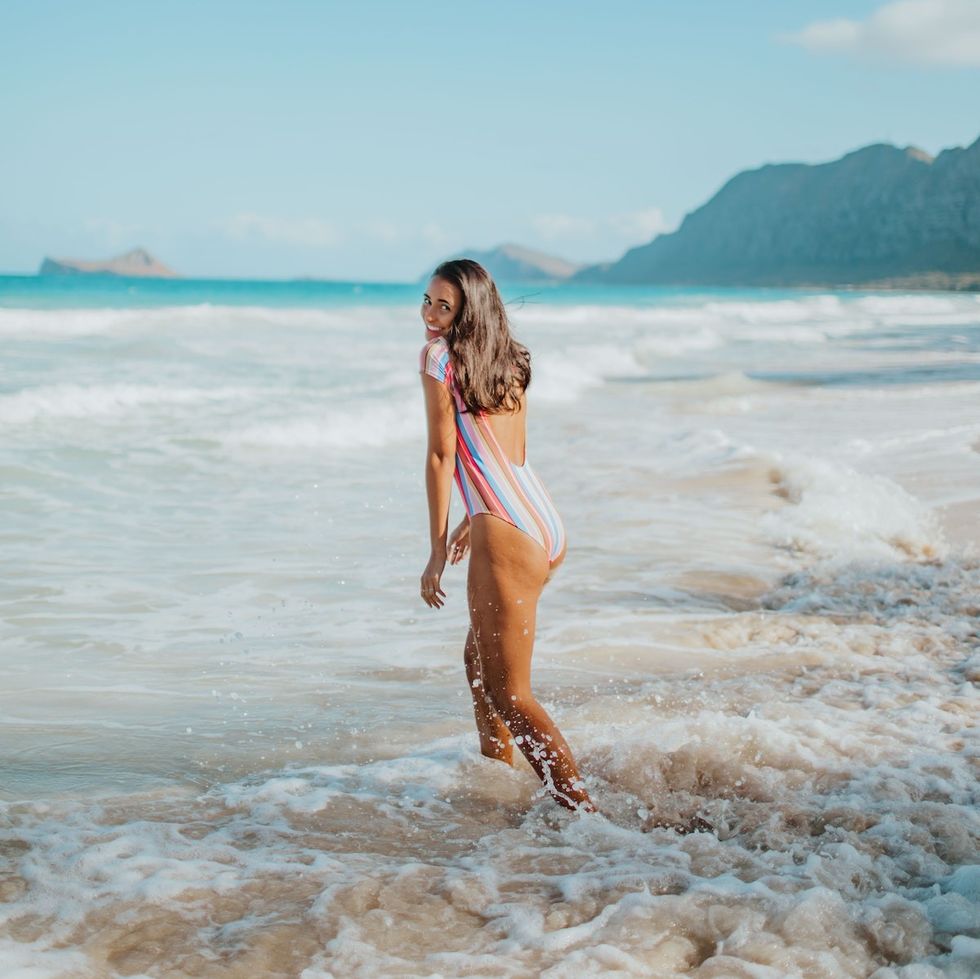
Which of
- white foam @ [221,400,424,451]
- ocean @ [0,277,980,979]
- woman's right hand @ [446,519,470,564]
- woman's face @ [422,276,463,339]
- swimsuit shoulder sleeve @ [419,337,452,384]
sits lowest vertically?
ocean @ [0,277,980,979]

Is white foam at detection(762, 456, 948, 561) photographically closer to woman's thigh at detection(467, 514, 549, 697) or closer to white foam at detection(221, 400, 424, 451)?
woman's thigh at detection(467, 514, 549, 697)

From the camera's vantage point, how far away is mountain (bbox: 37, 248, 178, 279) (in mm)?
124356

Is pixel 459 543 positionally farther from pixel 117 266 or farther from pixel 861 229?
pixel 861 229

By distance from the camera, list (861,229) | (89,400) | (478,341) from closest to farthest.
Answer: (478,341)
(89,400)
(861,229)

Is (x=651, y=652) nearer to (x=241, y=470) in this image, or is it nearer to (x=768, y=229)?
(x=241, y=470)

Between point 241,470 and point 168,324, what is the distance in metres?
26.7

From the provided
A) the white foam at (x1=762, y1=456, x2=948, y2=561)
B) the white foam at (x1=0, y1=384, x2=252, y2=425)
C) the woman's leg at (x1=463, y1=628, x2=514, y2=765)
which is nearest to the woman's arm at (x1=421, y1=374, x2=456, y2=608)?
the woman's leg at (x1=463, y1=628, x2=514, y2=765)

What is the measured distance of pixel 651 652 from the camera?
609 centimetres

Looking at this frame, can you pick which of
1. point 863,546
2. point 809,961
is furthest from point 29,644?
point 863,546

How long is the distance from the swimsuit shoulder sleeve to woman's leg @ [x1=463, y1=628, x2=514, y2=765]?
39.6 inches

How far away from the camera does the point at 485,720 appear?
4.30m

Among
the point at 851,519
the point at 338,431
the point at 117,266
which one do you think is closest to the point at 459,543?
the point at 851,519

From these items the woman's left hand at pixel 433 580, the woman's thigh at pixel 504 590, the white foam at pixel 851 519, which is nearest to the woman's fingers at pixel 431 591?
the woman's left hand at pixel 433 580

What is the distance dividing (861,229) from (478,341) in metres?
181
